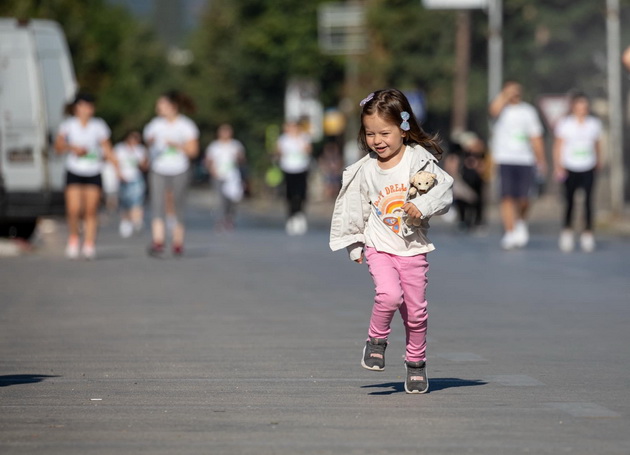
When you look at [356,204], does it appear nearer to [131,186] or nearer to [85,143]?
[85,143]

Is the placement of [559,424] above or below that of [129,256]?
above

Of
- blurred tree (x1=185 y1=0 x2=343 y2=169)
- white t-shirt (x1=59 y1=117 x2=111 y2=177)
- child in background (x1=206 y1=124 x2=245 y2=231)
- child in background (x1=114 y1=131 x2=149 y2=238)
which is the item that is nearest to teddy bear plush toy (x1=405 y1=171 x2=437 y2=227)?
white t-shirt (x1=59 y1=117 x2=111 y2=177)

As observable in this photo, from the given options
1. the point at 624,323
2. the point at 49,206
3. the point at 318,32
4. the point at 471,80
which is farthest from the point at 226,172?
the point at 318,32

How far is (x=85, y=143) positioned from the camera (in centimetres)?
1912

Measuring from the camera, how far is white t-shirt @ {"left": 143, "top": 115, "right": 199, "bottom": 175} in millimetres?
19781

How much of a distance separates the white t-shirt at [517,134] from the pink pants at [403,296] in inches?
526

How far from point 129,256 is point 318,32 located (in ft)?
165

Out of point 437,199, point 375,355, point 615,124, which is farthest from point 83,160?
point 615,124

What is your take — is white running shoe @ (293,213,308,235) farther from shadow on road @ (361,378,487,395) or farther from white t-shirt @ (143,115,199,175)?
shadow on road @ (361,378,487,395)

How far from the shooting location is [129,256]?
20422 millimetres

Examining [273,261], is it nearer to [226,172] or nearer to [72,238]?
[72,238]

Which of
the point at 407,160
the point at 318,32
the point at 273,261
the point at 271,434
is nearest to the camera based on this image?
the point at 271,434

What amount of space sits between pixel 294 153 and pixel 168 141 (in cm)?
998

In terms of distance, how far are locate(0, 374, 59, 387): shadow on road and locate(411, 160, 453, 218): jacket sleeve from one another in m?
2.10
